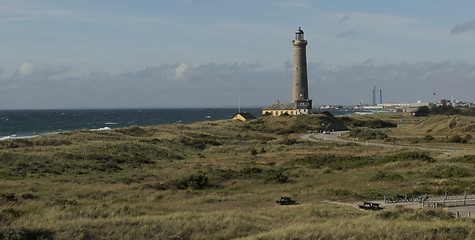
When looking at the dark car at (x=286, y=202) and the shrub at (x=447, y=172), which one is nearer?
the dark car at (x=286, y=202)

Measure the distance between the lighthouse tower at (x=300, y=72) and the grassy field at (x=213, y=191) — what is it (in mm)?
54621

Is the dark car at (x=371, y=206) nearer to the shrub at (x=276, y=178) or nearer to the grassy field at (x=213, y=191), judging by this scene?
the grassy field at (x=213, y=191)

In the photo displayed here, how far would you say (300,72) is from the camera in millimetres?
120188

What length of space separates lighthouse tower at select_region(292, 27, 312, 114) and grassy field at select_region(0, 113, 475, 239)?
54621 mm

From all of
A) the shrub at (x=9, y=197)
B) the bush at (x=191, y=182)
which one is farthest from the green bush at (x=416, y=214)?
the shrub at (x=9, y=197)

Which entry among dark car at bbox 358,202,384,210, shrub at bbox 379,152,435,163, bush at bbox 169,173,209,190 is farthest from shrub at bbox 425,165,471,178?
bush at bbox 169,173,209,190

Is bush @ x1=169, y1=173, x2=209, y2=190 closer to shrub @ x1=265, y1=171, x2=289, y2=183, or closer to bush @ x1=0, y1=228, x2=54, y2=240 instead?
shrub @ x1=265, y1=171, x2=289, y2=183

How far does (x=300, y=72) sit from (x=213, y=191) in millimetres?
93139

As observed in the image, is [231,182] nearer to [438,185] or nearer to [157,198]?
[157,198]

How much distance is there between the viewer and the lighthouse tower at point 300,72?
394 feet

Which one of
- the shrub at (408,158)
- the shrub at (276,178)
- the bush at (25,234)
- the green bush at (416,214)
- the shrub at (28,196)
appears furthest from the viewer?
the shrub at (408,158)

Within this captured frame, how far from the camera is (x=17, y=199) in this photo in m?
23.9

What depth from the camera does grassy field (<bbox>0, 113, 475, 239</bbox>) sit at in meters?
17.0

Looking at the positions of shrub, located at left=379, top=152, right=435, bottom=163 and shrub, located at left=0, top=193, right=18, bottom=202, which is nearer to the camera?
shrub, located at left=0, top=193, right=18, bottom=202
